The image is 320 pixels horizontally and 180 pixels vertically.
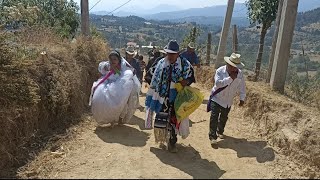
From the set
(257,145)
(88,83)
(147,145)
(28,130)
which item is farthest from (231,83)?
(88,83)

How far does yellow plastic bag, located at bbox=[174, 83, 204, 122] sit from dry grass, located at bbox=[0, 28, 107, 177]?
241cm

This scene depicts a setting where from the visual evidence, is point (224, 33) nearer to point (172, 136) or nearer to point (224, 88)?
point (224, 88)

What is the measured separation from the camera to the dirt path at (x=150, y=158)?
6.21m

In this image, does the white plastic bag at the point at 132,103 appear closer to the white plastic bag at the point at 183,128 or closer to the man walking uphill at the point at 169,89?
the man walking uphill at the point at 169,89

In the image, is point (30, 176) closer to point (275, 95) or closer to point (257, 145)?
point (257, 145)

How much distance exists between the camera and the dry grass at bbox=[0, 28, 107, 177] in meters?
6.63

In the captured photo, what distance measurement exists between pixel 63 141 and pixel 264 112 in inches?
171

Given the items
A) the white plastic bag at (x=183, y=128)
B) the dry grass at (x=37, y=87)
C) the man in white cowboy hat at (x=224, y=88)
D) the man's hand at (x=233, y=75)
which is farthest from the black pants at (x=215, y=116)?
the dry grass at (x=37, y=87)

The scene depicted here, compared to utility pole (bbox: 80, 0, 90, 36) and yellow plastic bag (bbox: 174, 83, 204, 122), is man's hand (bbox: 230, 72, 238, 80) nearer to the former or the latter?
yellow plastic bag (bbox: 174, 83, 204, 122)

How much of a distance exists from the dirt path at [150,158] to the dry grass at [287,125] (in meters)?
0.24

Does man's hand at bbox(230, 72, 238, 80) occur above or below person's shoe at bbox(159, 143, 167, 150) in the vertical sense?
above

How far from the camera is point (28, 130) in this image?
7.43 metres

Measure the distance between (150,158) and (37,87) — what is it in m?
2.58

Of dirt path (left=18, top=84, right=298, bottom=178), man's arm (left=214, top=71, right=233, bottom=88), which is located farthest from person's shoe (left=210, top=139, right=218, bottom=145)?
man's arm (left=214, top=71, right=233, bottom=88)
